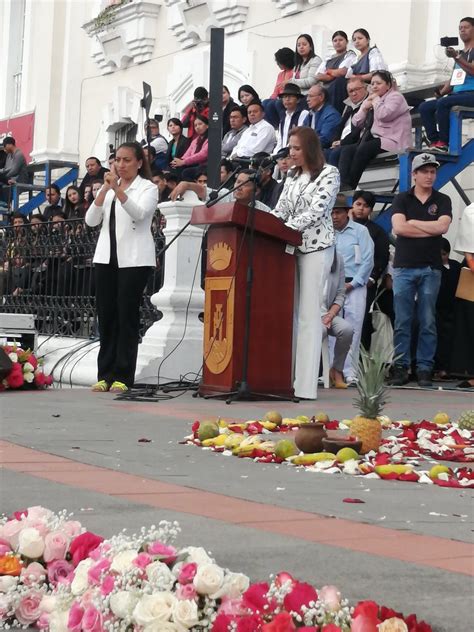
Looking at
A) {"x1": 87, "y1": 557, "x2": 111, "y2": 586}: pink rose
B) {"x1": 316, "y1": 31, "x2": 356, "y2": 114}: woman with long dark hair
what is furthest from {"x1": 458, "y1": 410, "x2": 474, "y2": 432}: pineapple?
{"x1": 316, "y1": 31, "x2": 356, "y2": 114}: woman with long dark hair

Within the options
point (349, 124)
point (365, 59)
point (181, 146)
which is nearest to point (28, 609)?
point (349, 124)

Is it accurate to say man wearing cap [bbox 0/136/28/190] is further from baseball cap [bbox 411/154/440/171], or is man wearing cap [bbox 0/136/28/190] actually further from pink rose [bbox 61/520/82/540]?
pink rose [bbox 61/520/82/540]

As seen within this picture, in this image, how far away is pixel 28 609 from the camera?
3.07 metres

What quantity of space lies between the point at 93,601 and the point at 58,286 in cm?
1095

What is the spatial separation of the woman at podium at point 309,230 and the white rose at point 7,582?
652cm

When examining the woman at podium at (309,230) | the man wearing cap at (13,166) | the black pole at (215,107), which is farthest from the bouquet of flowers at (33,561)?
the man wearing cap at (13,166)

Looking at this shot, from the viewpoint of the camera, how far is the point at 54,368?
41.5ft

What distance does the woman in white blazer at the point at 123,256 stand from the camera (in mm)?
10000

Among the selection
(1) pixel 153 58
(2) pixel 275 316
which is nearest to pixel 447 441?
(2) pixel 275 316

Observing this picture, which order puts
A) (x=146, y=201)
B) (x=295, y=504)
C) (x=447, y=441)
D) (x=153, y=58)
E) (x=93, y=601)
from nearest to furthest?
Result: (x=93, y=601) → (x=295, y=504) → (x=447, y=441) → (x=146, y=201) → (x=153, y=58)

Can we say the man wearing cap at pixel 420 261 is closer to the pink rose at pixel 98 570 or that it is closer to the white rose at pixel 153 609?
the pink rose at pixel 98 570

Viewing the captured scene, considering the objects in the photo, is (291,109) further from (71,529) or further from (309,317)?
(71,529)

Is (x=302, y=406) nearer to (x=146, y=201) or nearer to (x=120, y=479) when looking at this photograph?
(x=146, y=201)

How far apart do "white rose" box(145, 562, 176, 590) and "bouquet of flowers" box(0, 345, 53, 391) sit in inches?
315
